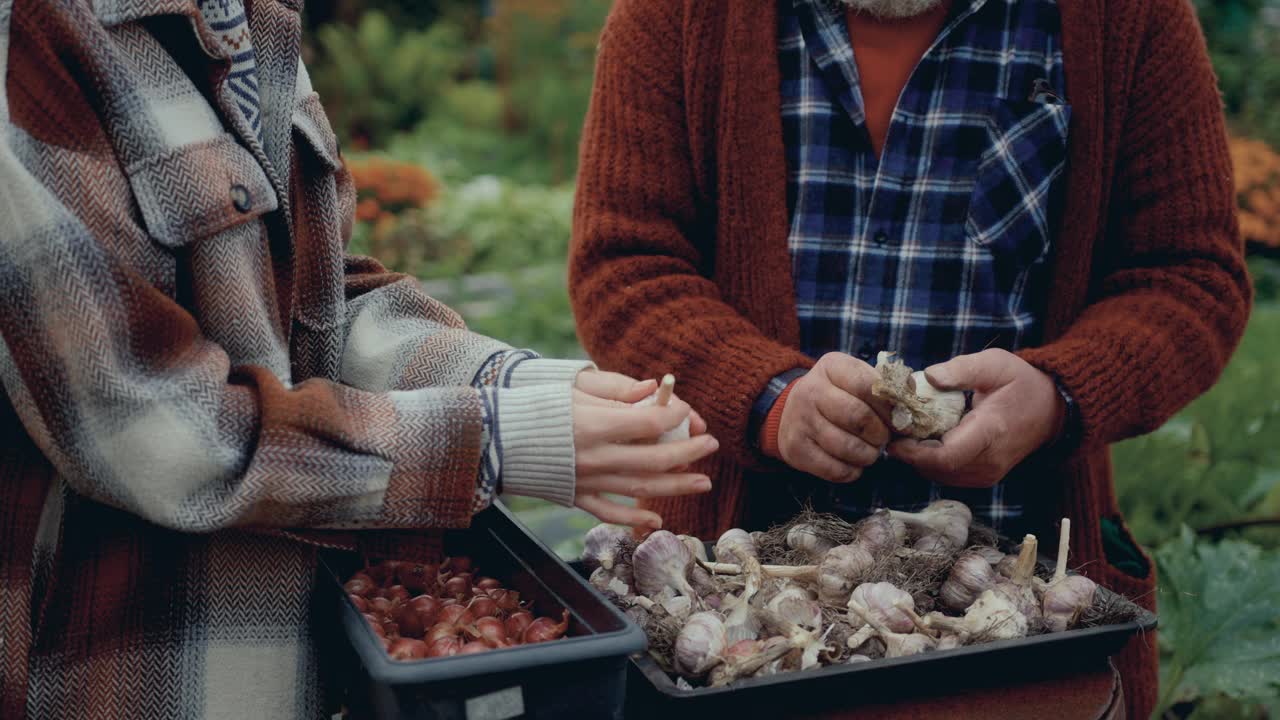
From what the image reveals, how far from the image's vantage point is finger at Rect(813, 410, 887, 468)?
1602 millimetres

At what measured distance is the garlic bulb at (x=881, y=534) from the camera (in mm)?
1476

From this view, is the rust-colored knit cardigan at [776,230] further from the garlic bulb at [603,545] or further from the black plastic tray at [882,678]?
the black plastic tray at [882,678]

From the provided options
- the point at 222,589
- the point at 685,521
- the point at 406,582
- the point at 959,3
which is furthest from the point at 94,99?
the point at 959,3

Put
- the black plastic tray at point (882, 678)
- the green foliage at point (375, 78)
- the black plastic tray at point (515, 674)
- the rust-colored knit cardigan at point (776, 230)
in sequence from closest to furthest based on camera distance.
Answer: the black plastic tray at point (515, 674) < the black plastic tray at point (882, 678) < the rust-colored knit cardigan at point (776, 230) < the green foliage at point (375, 78)

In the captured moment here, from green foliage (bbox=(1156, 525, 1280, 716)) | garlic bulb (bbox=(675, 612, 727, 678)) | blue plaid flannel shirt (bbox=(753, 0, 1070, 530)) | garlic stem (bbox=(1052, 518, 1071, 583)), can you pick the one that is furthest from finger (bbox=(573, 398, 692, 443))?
green foliage (bbox=(1156, 525, 1280, 716))

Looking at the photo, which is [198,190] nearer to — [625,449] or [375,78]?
[625,449]

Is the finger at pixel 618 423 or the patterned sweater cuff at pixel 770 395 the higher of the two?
the finger at pixel 618 423

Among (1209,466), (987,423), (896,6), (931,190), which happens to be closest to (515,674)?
(987,423)

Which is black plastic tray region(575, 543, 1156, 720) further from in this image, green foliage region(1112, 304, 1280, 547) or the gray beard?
green foliage region(1112, 304, 1280, 547)

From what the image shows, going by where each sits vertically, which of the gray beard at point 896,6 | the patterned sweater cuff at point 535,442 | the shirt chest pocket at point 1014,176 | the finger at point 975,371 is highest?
the gray beard at point 896,6

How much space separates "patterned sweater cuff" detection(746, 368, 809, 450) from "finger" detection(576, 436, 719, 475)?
41 cm

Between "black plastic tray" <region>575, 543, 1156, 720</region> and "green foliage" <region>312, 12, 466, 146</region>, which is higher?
"black plastic tray" <region>575, 543, 1156, 720</region>

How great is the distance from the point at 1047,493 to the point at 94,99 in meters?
1.49

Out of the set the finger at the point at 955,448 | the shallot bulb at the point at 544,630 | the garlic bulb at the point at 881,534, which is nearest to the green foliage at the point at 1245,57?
the finger at the point at 955,448
